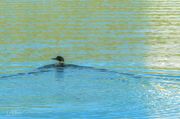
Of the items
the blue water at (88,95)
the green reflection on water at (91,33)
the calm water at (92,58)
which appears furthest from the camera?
the green reflection on water at (91,33)

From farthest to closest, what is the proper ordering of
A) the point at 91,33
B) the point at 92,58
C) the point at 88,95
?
the point at 91,33 < the point at 92,58 < the point at 88,95

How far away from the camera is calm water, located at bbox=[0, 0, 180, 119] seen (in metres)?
18.9

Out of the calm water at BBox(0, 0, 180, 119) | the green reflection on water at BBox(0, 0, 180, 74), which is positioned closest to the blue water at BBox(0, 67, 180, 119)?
the calm water at BBox(0, 0, 180, 119)

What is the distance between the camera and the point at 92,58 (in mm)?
27094

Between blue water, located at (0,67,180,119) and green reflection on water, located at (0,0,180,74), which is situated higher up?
green reflection on water, located at (0,0,180,74)

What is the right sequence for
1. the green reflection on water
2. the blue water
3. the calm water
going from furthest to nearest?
1. the green reflection on water
2. the calm water
3. the blue water

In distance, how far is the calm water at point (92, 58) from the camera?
18922mm

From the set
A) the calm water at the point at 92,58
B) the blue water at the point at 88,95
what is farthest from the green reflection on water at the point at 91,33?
the blue water at the point at 88,95

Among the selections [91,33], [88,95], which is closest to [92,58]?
[91,33]

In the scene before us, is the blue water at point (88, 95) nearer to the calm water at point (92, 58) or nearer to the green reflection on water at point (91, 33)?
the calm water at point (92, 58)

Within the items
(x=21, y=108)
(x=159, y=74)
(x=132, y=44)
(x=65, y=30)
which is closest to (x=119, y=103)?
(x=21, y=108)

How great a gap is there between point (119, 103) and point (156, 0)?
3234 cm

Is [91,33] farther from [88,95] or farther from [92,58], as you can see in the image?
[88,95]

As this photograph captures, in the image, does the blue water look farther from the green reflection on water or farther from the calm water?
the green reflection on water
